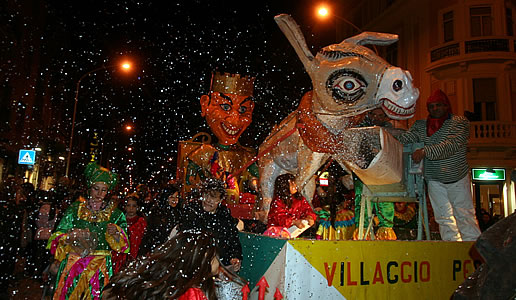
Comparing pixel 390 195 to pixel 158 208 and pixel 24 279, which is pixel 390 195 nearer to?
pixel 158 208

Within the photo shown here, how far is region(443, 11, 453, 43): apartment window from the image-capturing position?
16.1 metres

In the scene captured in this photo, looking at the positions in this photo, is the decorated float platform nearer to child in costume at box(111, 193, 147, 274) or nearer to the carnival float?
the carnival float

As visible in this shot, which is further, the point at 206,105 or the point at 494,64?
the point at 494,64

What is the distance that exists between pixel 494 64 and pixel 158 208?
1552 centimetres

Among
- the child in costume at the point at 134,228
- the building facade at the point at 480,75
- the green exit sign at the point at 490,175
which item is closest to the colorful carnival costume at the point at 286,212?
the child in costume at the point at 134,228

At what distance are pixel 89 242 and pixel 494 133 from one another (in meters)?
15.6

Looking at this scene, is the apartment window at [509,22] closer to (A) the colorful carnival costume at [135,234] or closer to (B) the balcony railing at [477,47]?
(B) the balcony railing at [477,47]

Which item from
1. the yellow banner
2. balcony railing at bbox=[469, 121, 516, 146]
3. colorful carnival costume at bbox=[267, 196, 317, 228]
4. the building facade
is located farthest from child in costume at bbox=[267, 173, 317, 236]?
balcony railing at bbox=[469, 121, 516, 146]

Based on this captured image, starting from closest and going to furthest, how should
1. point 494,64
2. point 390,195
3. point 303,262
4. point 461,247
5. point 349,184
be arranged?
point 303,262 → point 461,247 → point 390,195 → point 349,184 → point 494,64

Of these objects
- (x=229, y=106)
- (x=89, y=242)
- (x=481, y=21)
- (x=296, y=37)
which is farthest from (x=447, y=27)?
(x=89, y=242)

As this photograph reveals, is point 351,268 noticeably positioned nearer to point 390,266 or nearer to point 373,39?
point 390,266

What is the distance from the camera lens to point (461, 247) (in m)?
2.88

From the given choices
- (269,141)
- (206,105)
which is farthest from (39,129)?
(269,141)

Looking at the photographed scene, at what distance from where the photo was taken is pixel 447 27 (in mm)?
16203
